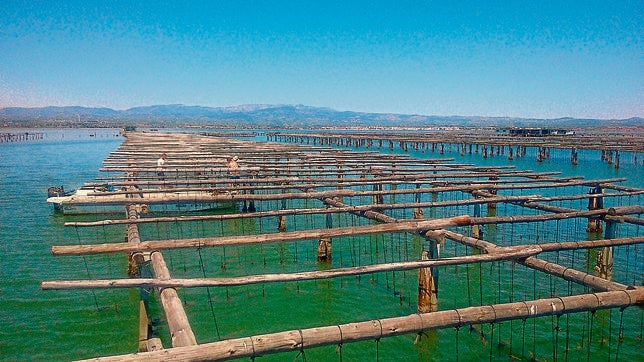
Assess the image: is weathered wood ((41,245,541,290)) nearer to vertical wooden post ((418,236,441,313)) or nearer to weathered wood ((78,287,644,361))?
weathered wood ((78,287,644,361))

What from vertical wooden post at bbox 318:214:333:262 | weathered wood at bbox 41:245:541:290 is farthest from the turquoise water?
weathered wood at bbox 41:245:541:290

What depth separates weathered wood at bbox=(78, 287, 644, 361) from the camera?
450 centimetres

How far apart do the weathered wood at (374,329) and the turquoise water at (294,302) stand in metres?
0.36

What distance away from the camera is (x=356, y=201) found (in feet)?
73.3

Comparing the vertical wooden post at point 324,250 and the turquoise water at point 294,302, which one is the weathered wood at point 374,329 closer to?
the turquoise water at point 294,302

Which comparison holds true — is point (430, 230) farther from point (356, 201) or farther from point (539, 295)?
point (356, 201)

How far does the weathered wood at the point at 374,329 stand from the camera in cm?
450

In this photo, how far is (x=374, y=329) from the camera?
5152 millimetres

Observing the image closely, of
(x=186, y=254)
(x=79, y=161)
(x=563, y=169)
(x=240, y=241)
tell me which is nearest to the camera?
(x=240, y=241)

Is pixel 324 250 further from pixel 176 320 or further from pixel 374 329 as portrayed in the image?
pixel 374 329

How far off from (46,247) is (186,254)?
4.73 metres

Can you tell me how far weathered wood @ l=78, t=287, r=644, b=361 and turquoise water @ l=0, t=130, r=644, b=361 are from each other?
0.36m

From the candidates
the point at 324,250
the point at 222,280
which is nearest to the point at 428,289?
the point at 324,250

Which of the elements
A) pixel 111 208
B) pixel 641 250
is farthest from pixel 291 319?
pixel 111 208
